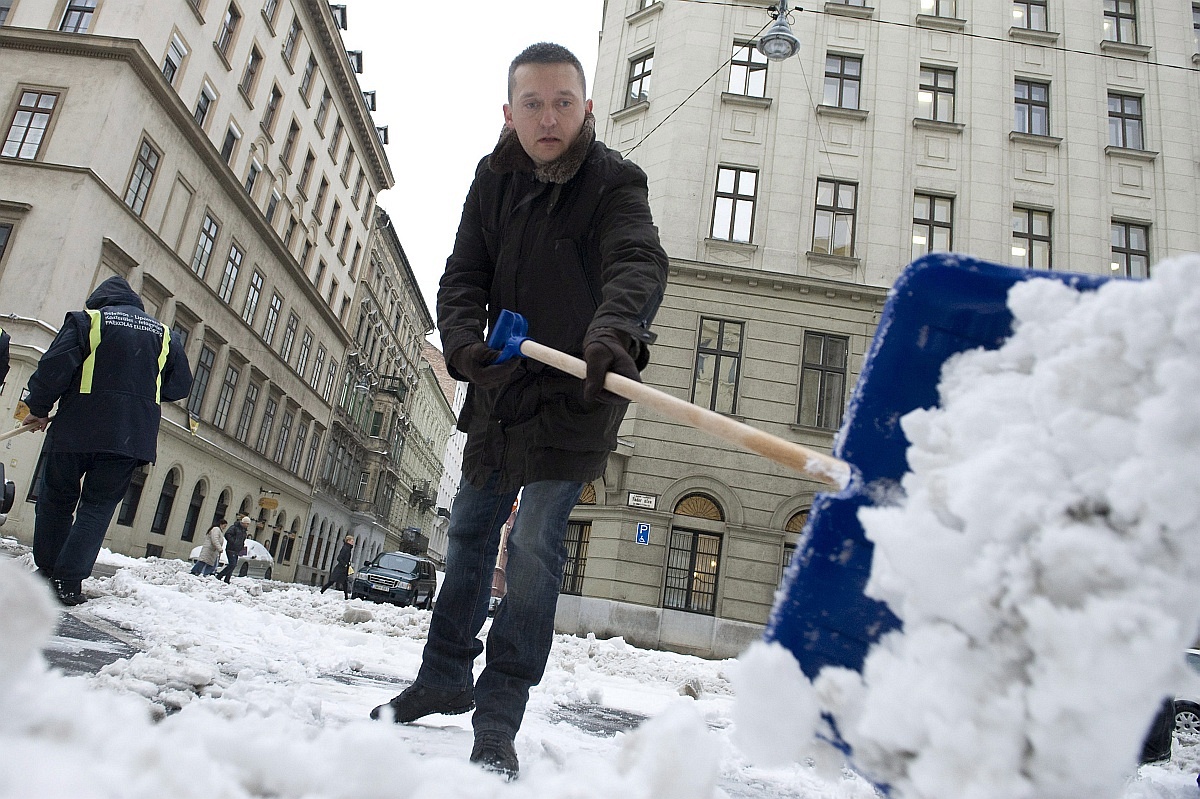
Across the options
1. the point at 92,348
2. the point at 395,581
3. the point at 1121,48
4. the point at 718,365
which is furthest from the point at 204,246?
the point at 1121,48

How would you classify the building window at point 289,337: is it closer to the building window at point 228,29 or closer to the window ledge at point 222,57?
the window ledge at point 222,57

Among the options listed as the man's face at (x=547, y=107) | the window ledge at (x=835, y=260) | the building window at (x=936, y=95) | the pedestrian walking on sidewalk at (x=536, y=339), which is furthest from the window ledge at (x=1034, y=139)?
the man's face at (x=547, y=107)

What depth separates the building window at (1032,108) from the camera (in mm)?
17438

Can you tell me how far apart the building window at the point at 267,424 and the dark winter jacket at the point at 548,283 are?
29.1 meters

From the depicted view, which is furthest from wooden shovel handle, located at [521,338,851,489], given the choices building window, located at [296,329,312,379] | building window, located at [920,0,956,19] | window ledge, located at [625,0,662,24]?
building window, located at [296,329,312,379]

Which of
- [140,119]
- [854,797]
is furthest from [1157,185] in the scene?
[140,119]

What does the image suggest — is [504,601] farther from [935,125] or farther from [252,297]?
[252,297]

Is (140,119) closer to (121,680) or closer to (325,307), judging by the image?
(325,307)

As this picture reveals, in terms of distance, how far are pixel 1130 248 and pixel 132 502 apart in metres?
25.4

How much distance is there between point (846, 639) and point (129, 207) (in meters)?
22.0

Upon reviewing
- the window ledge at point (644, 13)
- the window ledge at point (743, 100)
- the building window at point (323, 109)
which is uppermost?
the building window at point (323, 109)

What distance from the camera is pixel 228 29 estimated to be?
23.5m

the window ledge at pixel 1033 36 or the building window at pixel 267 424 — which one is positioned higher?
the window ledge at pixel 1033 36

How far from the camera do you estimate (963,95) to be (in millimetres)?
17422
